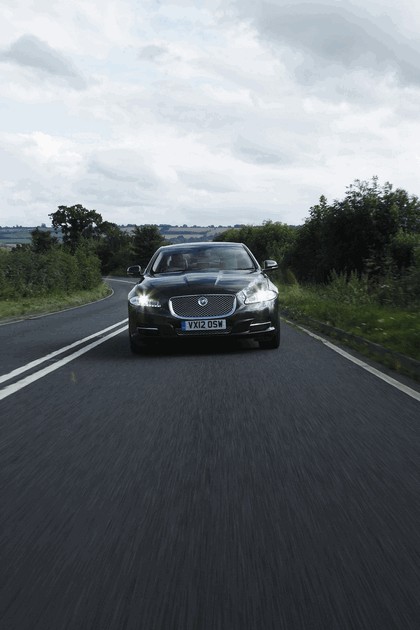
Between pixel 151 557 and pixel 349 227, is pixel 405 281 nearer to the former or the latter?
pixel 151 557

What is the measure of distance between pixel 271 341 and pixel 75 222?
405 ft

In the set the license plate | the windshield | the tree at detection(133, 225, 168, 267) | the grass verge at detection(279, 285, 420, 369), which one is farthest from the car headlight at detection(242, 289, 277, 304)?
the tree at detection(133, 225, 168, 267)

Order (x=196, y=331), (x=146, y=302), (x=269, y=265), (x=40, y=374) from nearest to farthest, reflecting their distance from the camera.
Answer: (x=40, y=374), (x=196, y=331), (x=146, y=302), (x=269, y=265)

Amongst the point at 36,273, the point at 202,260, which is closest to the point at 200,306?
the point at 202,260

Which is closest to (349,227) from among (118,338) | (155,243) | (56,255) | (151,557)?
(56,255)

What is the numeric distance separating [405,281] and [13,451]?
14687 mm

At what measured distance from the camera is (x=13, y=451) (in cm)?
502

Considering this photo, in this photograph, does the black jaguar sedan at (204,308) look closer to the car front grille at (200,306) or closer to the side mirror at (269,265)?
the car front grille at (200,306)

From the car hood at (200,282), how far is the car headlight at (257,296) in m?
0.11

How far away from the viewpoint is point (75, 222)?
131000 millimetres

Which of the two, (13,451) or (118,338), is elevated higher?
(13,451)

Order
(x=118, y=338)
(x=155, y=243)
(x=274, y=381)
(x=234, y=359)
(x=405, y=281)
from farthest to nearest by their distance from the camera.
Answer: (x=155, y=243)
(x=405, y=281)
(x=118, y=338)
(x=234, y=359)
(x=274, y=381)

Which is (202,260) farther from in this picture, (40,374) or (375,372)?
(375,372)

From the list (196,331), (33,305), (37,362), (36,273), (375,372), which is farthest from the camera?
(36,273)
